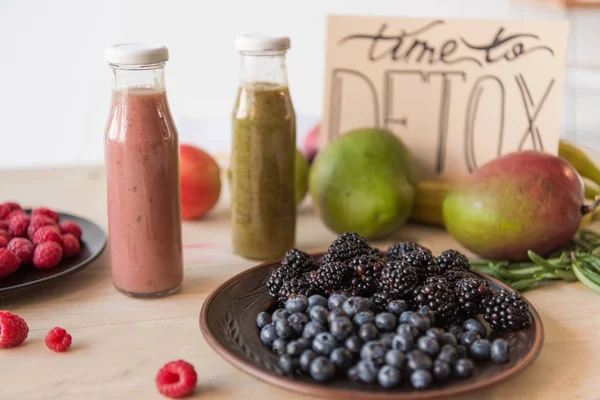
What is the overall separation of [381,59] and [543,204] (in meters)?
0.45

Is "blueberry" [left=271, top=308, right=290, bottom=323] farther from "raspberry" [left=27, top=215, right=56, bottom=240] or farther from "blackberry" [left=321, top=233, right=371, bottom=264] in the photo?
"raspberry" [left=27, top=215, right=56, bottom=240]

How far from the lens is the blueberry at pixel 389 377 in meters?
0.63

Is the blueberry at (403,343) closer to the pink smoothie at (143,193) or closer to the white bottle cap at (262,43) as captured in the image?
the pink smoothie at (143,193)

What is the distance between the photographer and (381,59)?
1.26 m

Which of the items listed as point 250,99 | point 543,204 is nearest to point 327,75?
point 250,99

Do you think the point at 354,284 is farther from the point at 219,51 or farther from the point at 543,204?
the point at 219,51

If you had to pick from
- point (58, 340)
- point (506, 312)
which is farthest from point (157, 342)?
point (506, 312)

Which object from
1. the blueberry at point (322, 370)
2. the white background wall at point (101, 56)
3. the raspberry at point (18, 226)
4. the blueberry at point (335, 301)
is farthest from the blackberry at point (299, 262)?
the white background wall at point (101, 56)

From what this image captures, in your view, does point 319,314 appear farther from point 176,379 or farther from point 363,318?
point 176,379

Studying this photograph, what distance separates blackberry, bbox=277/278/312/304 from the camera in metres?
0.79

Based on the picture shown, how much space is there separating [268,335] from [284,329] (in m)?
0.02

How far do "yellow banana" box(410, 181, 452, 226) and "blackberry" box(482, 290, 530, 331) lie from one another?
17.9 inches

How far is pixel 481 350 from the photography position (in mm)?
688

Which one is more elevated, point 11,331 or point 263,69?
point 263,69
